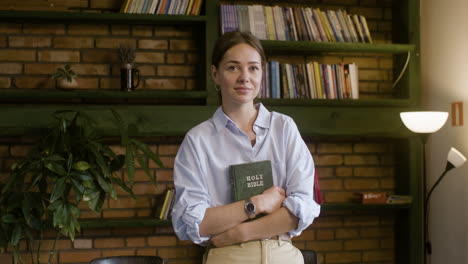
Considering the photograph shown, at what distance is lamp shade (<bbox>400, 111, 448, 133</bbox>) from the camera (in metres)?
3.11

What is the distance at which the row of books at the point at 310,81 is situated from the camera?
135 inches

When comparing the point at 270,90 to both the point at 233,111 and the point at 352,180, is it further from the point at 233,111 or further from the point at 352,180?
the point at 233,111

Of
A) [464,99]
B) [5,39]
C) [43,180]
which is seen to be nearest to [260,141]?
[43,180]

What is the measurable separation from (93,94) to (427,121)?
76.2 inches

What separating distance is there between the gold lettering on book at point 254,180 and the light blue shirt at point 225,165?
48 mm

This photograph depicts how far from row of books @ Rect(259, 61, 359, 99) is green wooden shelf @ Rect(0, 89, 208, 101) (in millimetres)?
448

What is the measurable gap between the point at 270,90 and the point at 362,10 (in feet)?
3.19

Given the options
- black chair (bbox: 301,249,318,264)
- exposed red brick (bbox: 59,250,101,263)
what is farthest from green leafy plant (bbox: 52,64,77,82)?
black chair (bbox: 301,249,318,264)

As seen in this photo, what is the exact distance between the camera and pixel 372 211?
3764mm

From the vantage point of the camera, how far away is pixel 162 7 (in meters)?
3.29

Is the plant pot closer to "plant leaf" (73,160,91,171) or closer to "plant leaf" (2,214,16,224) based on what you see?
"plant leaf" (73,160,91,171)

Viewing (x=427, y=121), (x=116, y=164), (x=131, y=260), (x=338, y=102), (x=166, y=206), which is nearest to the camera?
(x=131, y=260)

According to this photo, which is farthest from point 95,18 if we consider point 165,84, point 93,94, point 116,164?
point 116,164

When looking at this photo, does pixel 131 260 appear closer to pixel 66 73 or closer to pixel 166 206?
pixel 166 206
